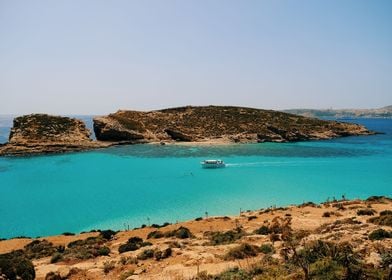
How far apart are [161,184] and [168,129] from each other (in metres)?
58.8

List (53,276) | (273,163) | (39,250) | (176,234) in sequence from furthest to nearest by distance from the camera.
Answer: (273,163)
(176,234)
(39,250)
(53,276)

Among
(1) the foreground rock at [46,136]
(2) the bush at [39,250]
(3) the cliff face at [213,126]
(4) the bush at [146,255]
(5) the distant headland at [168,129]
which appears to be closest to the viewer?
(4) the bush at [146,255]

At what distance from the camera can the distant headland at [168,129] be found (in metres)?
89.1

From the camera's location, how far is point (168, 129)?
4149 inches

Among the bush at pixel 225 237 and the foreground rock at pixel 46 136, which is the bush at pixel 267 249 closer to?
the bush at pixel 225 237

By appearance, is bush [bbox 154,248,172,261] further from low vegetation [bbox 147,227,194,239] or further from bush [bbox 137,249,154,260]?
low vegetation [bbox 147,227,194,239]

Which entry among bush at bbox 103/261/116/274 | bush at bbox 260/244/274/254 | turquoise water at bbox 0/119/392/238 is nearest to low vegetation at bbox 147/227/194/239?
bush at bbox 103/261/116/274

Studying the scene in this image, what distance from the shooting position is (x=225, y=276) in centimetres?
1098

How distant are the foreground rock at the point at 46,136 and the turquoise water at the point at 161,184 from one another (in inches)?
312

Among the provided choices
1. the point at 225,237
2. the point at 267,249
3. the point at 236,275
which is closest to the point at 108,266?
the point at 236,275

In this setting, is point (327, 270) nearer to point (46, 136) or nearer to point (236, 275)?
point (236, 275)

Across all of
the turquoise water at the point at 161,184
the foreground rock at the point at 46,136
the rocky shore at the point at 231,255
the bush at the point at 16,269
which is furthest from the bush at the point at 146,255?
the foreground rock at the point at 46,136

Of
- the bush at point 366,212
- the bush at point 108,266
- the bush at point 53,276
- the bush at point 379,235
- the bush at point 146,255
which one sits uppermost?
the bush at point 379,235

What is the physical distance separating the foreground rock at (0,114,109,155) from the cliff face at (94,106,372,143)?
8.31m
